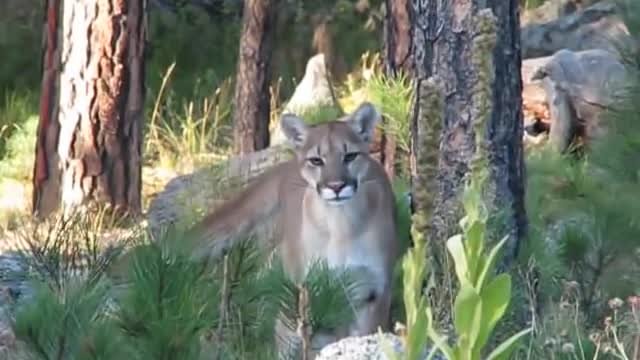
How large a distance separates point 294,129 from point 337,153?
1.07ft

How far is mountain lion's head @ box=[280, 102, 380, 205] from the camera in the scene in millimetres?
6043

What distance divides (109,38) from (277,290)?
5702 mm

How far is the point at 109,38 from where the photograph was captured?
30.2 ft

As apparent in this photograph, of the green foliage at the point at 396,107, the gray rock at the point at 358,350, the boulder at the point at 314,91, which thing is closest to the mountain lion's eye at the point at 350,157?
the green foliage at the point at 396,107

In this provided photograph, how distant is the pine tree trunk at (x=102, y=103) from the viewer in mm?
9203

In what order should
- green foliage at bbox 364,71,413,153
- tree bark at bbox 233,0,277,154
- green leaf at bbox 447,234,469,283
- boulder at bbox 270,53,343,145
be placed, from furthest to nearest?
boulder at bbox 270,53,343,145 < tree bark at bbox 233,0,277,154 < green foliage at bbox 364,71,413,153 < green leaf at bbox 447,234,469,283

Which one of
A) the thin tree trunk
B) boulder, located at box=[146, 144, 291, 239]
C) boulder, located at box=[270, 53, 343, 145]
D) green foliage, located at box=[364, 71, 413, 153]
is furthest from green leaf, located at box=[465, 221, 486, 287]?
boulder, located at box=[270, 53, 343, 145]

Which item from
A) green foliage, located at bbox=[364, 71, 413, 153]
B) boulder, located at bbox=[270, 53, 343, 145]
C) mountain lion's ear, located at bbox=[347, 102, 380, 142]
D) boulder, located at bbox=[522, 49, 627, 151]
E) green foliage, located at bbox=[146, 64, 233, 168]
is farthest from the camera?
green foliage, located at bbox=[146, 64, 233, 168]

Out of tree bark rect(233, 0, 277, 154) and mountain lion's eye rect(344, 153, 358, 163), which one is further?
tree bark rect(233, 0, 277, 154)

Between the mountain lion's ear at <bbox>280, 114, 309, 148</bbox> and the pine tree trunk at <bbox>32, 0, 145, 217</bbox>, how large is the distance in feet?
9.85

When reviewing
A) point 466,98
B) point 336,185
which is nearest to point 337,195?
point 336,185

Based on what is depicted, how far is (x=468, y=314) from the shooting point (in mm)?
2021

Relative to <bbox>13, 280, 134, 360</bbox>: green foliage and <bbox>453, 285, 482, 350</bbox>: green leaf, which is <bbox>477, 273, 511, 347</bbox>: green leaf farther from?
<bbox>13, 280, 134, 360</bbox>: green foliage

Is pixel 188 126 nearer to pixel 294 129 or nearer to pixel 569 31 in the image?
pixel 569 31
